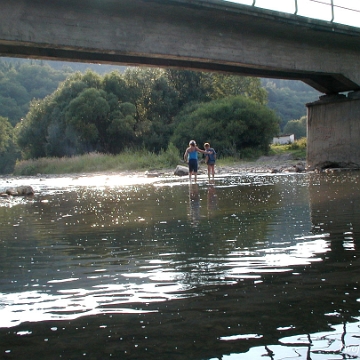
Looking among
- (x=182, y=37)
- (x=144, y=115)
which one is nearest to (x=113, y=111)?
(x=144, y=115)

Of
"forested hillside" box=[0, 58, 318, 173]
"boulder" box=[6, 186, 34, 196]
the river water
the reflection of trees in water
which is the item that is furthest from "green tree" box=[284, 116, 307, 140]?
the river water

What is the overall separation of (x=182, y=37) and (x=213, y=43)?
54.2 inches

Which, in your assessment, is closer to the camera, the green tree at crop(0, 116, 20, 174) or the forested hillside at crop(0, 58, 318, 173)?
the forested hillside at crop(0, 58, 318, 173)

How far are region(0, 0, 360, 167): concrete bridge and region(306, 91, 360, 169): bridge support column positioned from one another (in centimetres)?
5

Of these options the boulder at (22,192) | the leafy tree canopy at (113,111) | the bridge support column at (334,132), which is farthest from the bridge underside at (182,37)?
the leafy tree canopy at (113,111)

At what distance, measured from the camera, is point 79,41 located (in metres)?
14.7

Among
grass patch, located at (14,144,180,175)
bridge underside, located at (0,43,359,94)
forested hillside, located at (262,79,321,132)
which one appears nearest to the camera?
bridge underside, located at (0,43,359,94)

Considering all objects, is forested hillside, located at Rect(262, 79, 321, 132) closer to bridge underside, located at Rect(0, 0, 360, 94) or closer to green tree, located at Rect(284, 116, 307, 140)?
green tree, located at Rect(284, 116, 307, 140)

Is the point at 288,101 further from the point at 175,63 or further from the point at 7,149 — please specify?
the point at 175,63

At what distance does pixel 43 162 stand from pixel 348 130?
31631mm

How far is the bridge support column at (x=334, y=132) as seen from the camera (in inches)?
919

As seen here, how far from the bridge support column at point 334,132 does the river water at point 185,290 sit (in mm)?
16945

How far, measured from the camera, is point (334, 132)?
79.1 ft

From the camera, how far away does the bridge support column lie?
23.3m
